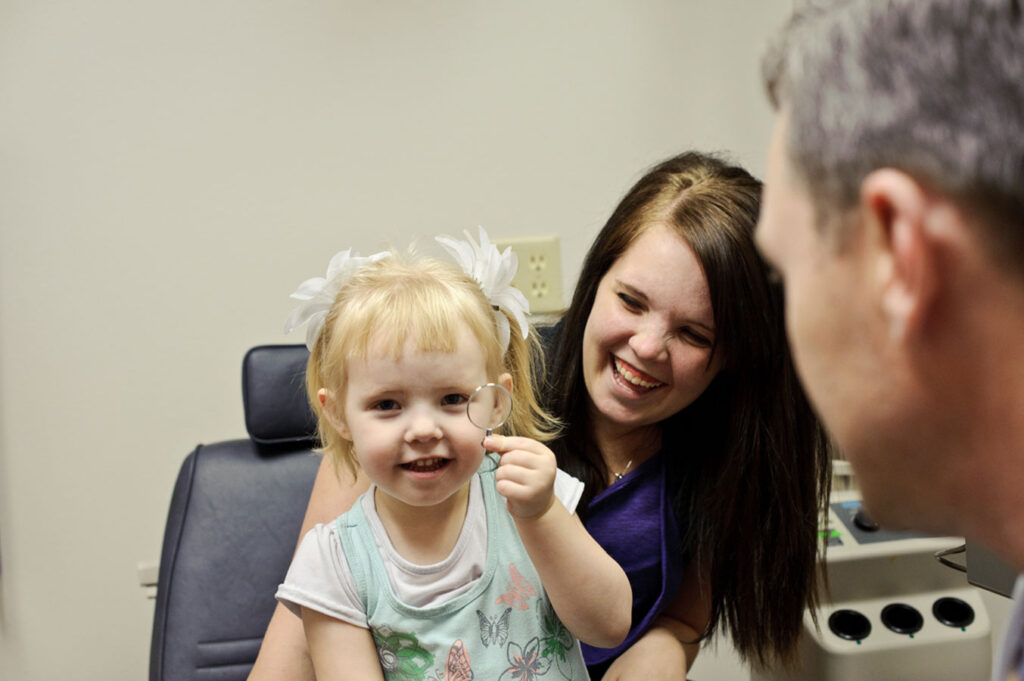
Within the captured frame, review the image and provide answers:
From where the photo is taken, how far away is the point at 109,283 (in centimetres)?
190

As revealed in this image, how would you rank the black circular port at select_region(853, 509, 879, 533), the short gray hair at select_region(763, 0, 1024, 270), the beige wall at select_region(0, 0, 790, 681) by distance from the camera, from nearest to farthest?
the short gray hair at select_region(763, 0, 1024, 270), the black circular port at select_region(853, 509, 879, 533), the beige wall at select_region(0, 0, 790, 681)

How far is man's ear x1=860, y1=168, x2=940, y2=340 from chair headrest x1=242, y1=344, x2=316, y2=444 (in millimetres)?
1181

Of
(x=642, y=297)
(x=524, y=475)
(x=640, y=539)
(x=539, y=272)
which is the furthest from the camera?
(x=539, y=272)

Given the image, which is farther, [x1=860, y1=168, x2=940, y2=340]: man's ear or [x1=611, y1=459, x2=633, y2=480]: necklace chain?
[x1=611, y1=459, x2=633, y2=480]: necklace chain

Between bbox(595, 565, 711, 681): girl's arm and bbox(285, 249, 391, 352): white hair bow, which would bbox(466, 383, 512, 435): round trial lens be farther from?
bbox(595, 565, 711, 681): girl's arm

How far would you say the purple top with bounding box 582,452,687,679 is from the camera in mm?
1276

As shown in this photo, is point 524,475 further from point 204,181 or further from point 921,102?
point 204,181

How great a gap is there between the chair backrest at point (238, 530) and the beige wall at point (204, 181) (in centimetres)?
45

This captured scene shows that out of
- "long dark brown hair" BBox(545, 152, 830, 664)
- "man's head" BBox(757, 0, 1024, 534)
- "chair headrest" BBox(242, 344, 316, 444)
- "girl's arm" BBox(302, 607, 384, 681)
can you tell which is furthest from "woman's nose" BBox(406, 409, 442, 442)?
"chair headrest" BBox(242, 344, 316, 444)

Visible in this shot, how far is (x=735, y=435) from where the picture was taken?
128 centimetres

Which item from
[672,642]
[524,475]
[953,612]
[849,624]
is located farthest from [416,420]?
[953,612]

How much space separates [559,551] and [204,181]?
4.31 ft

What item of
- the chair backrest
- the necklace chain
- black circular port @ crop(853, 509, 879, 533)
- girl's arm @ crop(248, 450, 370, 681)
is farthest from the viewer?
black circular port @ crop(853, 509, 879, 533)

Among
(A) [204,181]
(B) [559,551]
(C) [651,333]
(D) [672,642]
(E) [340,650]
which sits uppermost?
(A) [204,181]
